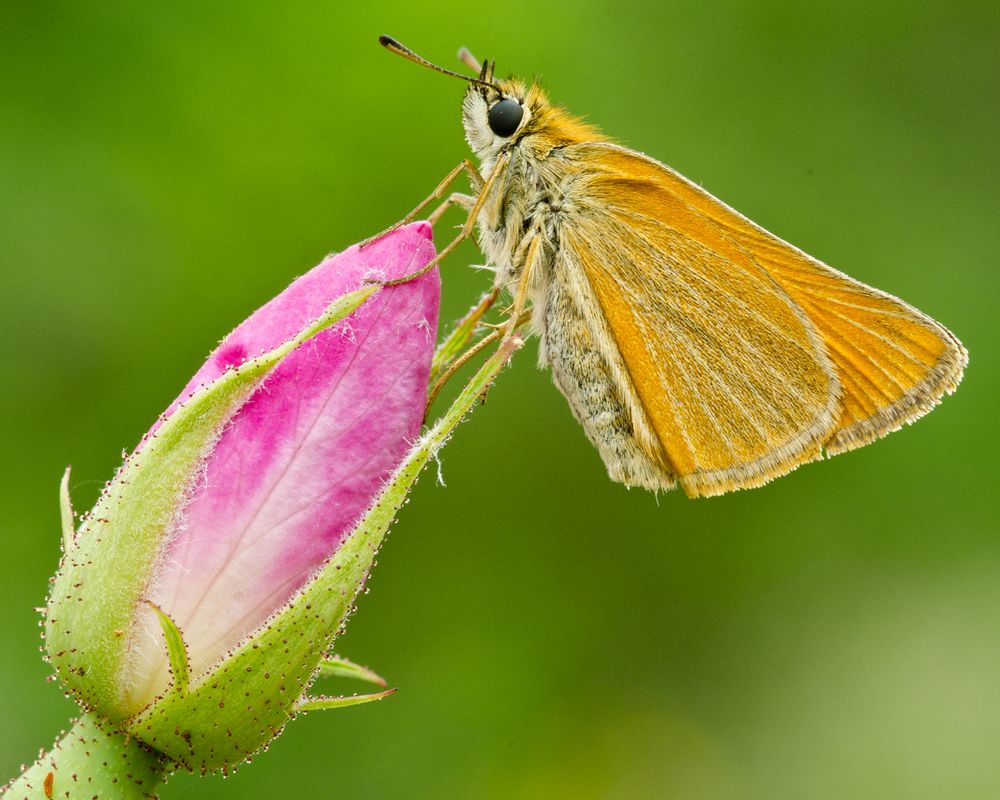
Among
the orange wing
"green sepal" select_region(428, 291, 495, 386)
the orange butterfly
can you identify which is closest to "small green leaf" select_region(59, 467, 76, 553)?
"green sepal" select_region(428, 291, 495, 386)

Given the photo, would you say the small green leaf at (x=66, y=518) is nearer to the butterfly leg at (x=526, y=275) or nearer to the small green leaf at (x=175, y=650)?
the small green leaf at (x=175, y=650)

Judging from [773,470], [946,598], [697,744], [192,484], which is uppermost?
[946,598]

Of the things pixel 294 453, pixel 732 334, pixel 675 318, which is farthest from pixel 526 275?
pixel 294 453

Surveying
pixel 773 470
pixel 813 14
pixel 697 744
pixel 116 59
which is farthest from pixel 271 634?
pixel 813 14

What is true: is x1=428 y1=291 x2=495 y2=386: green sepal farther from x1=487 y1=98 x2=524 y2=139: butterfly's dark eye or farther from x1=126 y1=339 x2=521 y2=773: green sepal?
x1=487 y1=98 x2=524 y2=139: butterfly's dark eye

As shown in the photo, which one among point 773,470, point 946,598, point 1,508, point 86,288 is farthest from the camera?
point 946,598

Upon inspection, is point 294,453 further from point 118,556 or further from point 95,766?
point 95,766

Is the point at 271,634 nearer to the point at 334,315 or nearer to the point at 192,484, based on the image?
the point at 192,484

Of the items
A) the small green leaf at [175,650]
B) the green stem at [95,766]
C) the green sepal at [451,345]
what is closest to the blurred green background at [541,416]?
the green sepal at [451,345]
